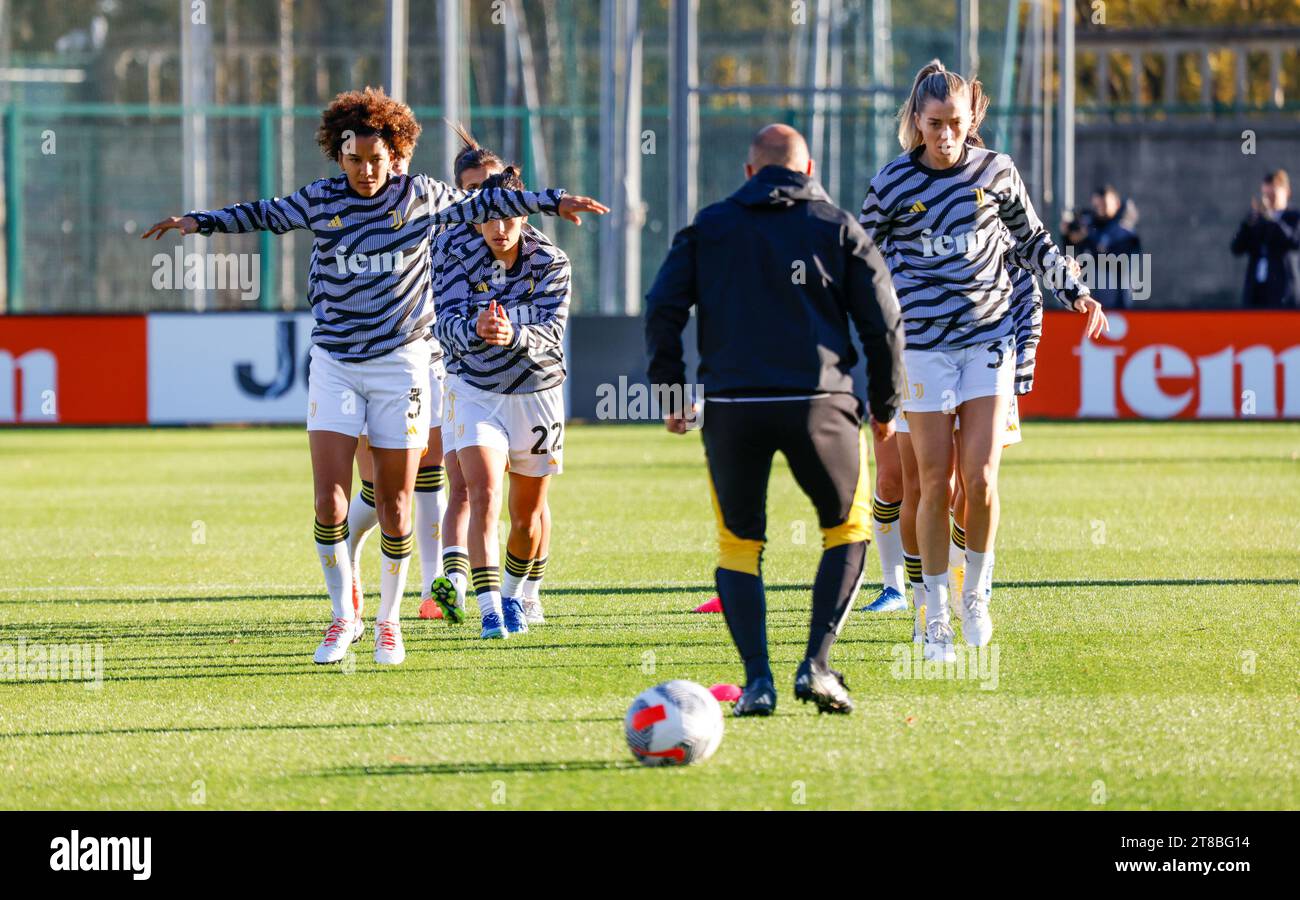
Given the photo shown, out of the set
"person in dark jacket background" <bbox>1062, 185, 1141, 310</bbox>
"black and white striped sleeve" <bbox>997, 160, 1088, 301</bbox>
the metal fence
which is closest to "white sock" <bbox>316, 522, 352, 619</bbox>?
"black and white striped sleeve" <bbox>997, 160, 1088, 301</bbox>

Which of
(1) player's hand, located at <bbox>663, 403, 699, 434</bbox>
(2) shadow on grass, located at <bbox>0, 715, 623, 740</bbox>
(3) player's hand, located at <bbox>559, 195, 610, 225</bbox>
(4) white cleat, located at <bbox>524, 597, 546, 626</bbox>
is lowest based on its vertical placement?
(2) shadow on grass, located at <bbox>0, 715, 623, 740</bbox>

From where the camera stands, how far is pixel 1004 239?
316 inches

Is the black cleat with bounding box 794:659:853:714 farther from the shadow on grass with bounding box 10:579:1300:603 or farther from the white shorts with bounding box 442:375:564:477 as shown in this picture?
the shadow on grass with bounding box 10:579:1300:603

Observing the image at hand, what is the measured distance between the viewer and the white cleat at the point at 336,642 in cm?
813

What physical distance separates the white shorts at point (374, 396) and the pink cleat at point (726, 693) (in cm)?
179

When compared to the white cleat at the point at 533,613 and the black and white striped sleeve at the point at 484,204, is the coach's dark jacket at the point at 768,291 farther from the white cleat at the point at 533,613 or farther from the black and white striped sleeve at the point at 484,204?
the white cleat at the point at 533,613

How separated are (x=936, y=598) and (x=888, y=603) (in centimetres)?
137

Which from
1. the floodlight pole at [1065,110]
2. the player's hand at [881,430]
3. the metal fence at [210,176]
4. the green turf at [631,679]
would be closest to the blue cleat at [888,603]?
the green turf at [631,679]

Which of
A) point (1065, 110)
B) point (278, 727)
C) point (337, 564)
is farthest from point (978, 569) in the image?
point (1065, 110)

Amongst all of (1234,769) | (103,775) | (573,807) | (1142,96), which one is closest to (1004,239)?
(1234,769)

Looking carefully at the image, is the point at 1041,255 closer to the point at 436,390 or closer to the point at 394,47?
the point at 436,390

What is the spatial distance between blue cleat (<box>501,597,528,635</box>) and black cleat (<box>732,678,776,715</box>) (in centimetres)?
225

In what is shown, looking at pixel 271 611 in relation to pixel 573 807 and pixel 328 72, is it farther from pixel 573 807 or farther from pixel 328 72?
pixel 328 72

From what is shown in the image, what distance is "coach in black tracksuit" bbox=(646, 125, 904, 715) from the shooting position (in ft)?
21.4
